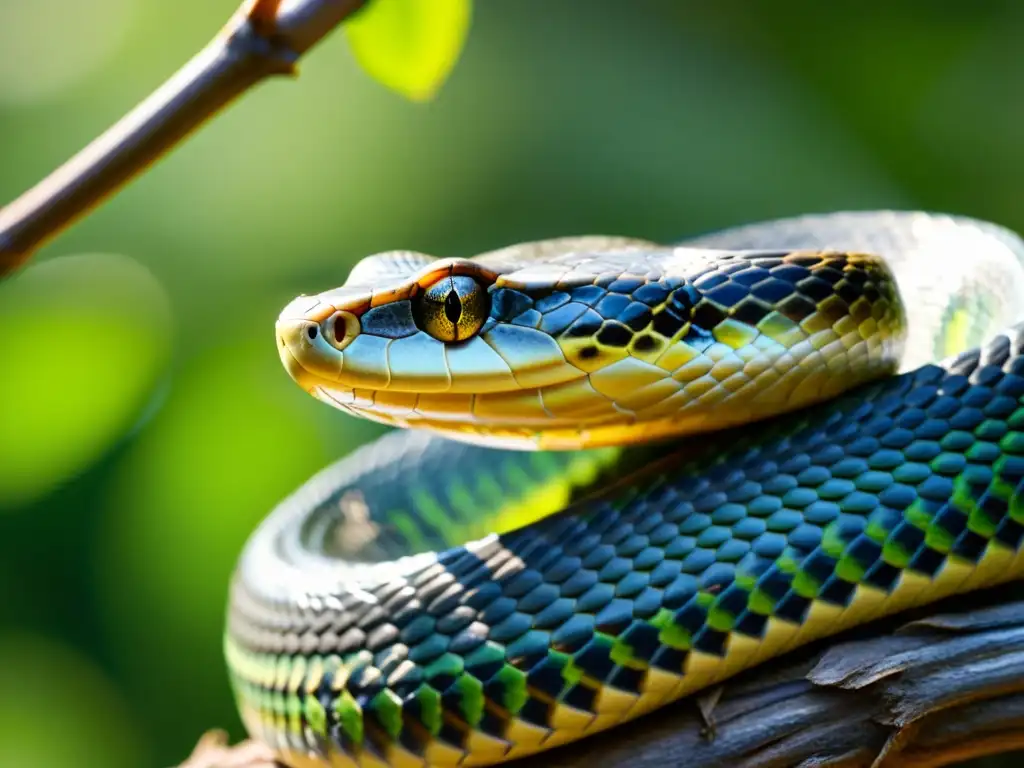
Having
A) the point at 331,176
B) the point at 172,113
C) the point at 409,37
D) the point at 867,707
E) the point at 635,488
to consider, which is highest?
the point at 331,176

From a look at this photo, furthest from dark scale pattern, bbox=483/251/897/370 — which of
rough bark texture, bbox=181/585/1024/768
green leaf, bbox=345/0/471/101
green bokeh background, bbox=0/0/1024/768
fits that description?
green bokeh background, bbox=0/0/1024/768

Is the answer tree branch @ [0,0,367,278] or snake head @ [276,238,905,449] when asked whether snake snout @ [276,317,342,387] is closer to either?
snake head @ [276,238,905,449]

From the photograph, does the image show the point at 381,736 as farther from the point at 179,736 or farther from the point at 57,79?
the point at 57,79

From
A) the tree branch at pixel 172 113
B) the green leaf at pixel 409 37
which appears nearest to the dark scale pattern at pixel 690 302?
the green leaf at pixel 409 37

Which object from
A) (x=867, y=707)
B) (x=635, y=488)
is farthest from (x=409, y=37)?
(x=867, y=707)

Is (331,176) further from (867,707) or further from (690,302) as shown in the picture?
(867,707)
